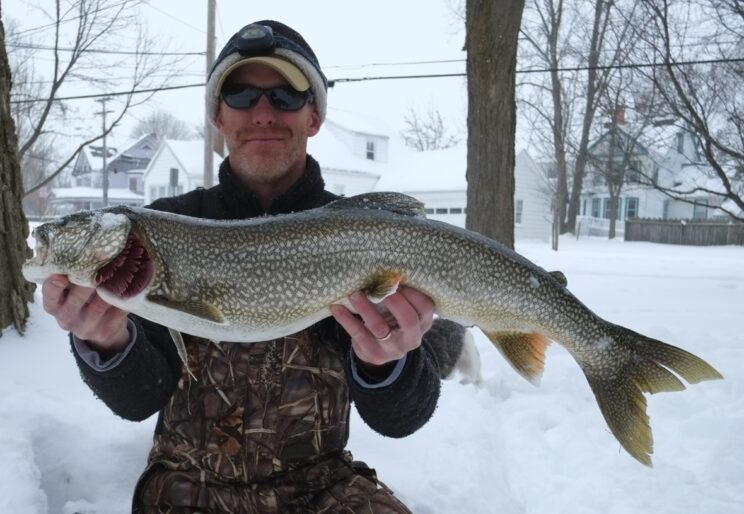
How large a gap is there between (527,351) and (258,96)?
1.79 metres

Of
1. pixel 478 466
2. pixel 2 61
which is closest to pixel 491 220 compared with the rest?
pixel 478 466

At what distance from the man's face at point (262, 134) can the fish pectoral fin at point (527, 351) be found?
135 cm

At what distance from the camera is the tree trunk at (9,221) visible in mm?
4262

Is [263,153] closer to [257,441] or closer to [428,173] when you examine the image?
[257,441]

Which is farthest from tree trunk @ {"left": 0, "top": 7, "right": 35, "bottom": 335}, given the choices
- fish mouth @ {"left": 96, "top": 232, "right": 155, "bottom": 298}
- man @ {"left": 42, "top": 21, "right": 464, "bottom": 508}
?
fish mouth @ {"left": 96, "top": 232, "right": 155, "bottom": 298}

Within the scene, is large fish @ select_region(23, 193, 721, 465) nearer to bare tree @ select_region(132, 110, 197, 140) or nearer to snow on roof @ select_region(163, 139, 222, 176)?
snow on roof @ select_region(163, 139, 222, 176)

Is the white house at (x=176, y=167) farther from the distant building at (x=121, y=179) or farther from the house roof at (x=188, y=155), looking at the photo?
the distant building at (x=121, y=179)

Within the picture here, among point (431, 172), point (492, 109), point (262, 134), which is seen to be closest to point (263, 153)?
→ point (262, 134)

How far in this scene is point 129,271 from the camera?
2.34 m

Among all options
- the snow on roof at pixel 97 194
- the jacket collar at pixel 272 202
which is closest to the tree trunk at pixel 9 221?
the jacket collar at pixel 272 202

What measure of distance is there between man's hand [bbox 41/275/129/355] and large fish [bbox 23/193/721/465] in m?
0.05

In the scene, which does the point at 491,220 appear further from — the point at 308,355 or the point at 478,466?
the point at 308,355

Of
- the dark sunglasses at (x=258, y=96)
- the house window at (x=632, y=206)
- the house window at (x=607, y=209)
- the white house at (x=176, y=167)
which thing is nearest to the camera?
the dark sunglasses at (x=258, y=96)

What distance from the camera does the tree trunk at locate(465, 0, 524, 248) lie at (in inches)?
266
